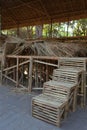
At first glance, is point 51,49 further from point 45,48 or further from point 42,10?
point 42,10

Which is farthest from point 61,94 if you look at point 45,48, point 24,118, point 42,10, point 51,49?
point 42,10

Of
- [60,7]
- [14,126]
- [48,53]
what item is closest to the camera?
[14,126]

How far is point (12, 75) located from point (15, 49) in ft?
5.11

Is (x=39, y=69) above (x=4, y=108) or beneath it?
above

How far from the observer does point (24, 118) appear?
4.55 metres

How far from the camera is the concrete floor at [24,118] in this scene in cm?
412

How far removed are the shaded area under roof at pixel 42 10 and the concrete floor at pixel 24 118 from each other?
6.84 m

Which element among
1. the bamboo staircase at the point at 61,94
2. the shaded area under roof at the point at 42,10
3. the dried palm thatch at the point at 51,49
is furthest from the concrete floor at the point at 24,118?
the shaded area under roof at the point at 42,10

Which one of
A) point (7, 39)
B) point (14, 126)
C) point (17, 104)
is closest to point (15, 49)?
point (7, 39)

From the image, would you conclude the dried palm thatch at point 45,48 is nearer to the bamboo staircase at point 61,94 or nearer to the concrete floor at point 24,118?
the bamboo staircase at point 61,94

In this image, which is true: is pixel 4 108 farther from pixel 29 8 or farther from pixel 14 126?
pixel 29 8

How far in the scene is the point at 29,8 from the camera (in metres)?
12.0

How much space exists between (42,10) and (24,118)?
8.60 m

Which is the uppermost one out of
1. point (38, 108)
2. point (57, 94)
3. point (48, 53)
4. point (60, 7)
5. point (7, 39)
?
point (60, 7)
